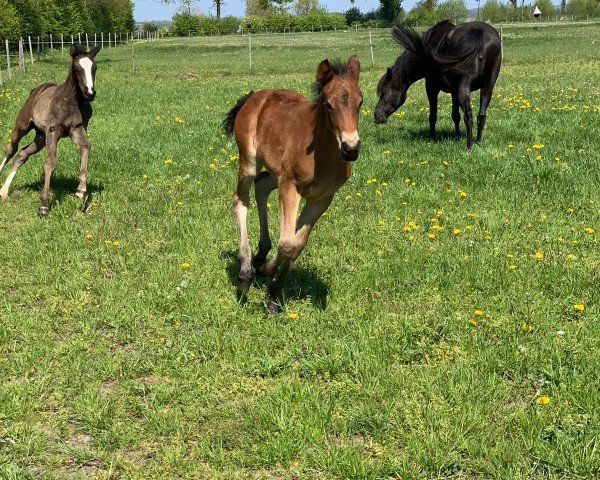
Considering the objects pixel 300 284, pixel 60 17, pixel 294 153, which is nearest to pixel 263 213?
pixel 300 284

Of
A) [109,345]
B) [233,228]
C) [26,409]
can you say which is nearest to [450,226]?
[233,228]

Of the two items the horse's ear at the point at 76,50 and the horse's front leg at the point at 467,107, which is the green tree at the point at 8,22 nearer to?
the horse's ear at the point at 76,50

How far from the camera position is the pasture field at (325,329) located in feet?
10.9

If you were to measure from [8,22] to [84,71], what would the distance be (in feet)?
117

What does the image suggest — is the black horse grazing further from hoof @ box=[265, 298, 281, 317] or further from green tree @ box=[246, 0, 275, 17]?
green tree @ box=[246, 0, 275, 17]

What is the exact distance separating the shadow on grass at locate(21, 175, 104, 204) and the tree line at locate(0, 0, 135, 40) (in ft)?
108

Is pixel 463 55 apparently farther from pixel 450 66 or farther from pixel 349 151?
pixel 349 151

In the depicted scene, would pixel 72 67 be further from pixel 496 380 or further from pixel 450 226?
pixel 496 380

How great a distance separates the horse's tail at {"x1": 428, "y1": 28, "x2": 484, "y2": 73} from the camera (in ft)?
34.3

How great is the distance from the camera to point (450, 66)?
416 inches

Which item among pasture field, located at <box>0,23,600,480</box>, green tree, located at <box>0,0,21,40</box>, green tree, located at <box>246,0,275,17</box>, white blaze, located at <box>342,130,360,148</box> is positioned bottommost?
pasture field, located at <box>0,23,600,480</box>

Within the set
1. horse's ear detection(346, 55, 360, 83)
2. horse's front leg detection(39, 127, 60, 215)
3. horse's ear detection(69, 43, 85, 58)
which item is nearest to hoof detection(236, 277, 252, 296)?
horse's ear detection(346, 55, 360, 83)

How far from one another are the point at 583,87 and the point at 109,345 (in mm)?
15540

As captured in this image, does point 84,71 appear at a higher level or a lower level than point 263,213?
higher
